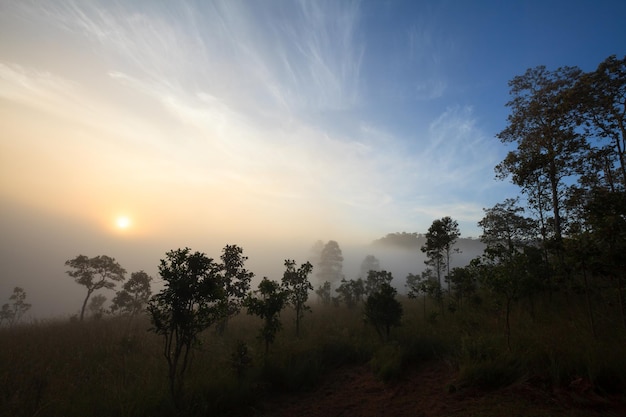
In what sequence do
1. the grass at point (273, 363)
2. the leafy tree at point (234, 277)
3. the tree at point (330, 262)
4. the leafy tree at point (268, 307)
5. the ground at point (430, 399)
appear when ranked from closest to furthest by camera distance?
1. the ground at point (430, 399)
2. the grass at point (273, 363)
3. the leafy tree at point (268, 307)
4. the leafy tree at point (234, 277)
5. the tree at point (330, 262)

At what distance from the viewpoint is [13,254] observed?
152 m

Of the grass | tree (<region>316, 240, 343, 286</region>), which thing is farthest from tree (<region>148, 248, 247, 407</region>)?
tree (<region>316, 240, 343, 286</region>)

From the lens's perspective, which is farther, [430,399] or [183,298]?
[430,399]

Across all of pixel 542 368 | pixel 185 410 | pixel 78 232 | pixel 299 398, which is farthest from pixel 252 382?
pixel 78 232

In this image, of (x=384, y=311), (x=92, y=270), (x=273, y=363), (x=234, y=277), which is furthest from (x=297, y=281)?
(x=92, y=270)

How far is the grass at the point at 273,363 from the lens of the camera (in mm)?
6570

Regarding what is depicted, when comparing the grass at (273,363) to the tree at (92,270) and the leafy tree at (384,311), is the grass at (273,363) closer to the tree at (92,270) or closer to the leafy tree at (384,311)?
the leafy tree at (384,311)

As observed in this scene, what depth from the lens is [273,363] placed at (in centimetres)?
970

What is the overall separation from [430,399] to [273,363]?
546cm

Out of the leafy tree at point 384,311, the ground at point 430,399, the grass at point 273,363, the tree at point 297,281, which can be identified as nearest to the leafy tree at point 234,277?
the grass at point 273,363

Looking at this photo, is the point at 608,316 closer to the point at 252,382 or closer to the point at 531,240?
the point at 531,240

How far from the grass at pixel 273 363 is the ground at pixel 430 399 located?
0.38 metres

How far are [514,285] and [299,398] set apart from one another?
868 cm

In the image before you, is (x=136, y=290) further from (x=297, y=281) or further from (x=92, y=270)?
(x=297, y=281)
